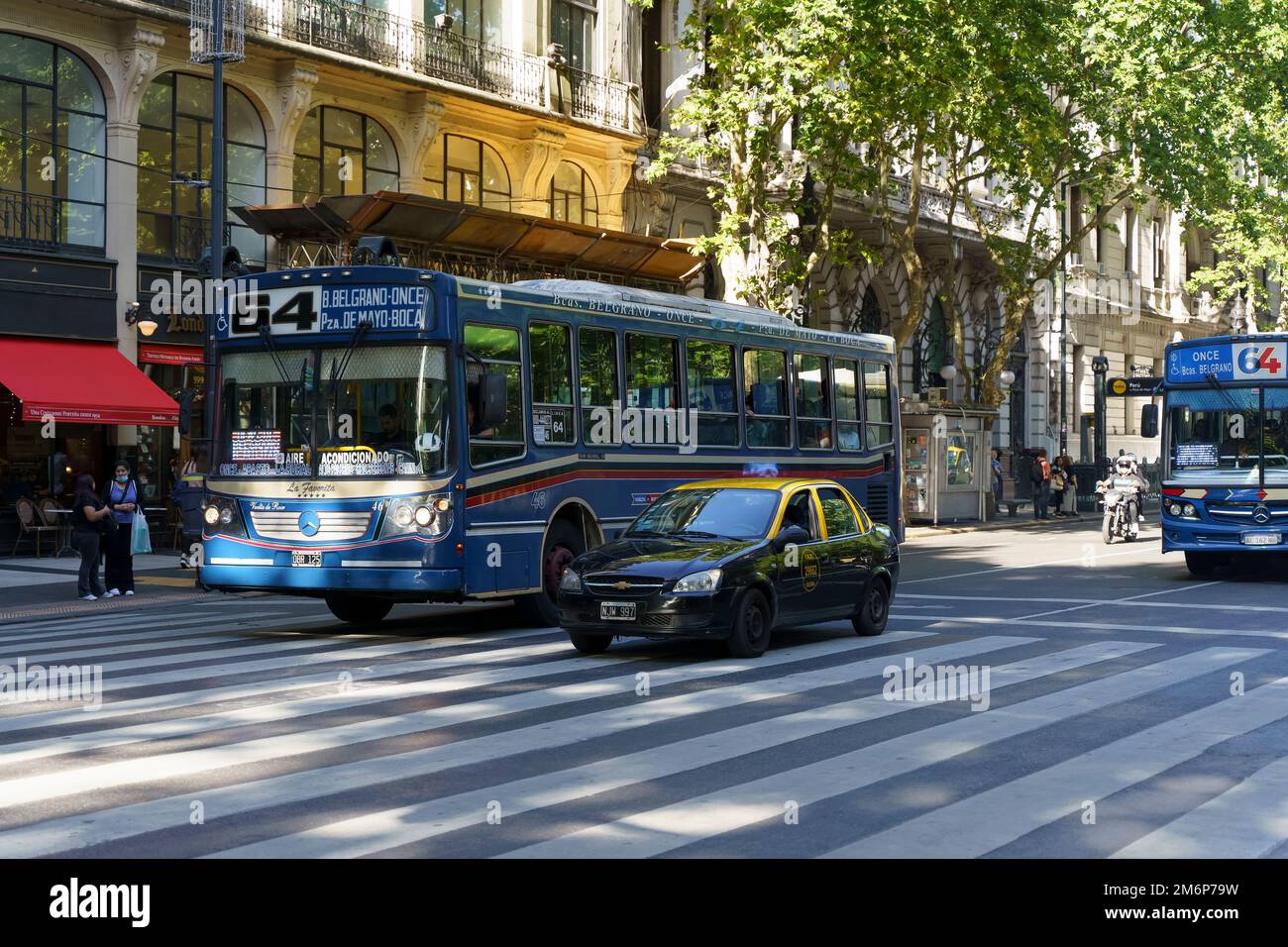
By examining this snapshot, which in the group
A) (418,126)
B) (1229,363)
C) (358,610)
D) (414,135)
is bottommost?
(358,610)

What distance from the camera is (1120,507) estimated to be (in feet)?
109

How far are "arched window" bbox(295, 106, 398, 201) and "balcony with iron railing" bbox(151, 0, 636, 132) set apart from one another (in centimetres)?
143

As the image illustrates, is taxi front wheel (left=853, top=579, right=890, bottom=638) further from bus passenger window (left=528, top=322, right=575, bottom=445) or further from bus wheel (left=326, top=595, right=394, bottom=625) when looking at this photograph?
bus wheel (left=326, top=595, right=394, bottom=625)

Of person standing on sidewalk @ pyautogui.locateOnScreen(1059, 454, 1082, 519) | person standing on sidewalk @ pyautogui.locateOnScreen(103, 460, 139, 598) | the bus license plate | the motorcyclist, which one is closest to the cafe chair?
person standing on sidewalk @ pyautogui.locateOnScreen(103, 460, 139, 598)

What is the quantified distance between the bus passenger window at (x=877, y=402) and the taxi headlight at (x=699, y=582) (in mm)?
10417

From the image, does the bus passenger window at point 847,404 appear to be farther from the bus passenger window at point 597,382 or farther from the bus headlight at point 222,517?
the bus headlight at point 222,517

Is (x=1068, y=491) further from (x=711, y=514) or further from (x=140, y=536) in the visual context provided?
(x=711, y=514)

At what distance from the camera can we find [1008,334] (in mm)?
42000

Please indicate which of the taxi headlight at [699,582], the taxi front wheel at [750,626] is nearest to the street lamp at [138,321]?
the taxi front wheel at [750,626]

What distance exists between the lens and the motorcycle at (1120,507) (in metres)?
33.0

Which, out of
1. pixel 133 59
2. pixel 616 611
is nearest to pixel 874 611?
pixel 616 611

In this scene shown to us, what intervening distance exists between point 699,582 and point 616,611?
74 centimetres

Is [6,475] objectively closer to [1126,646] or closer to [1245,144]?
[1126,646]
